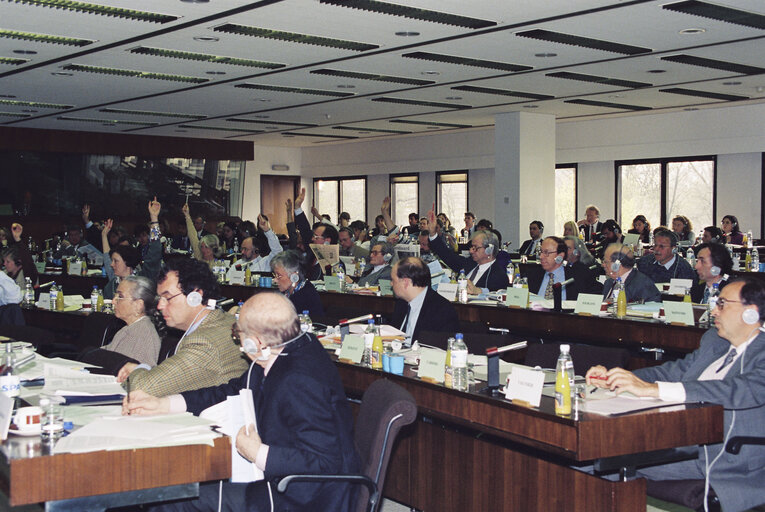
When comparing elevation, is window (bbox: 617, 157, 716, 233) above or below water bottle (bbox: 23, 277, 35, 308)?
above

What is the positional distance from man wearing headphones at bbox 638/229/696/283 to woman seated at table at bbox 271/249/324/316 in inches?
142

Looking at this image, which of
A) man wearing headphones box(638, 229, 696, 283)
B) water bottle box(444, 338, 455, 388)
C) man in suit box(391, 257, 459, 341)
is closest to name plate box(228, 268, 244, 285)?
man wearing headphones box(638, 229, 696, 283)

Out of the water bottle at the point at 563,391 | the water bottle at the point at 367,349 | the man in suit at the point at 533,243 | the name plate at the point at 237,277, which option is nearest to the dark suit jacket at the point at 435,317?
the water bottle at the point at 367,349

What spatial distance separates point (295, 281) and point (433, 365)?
7.55 ft

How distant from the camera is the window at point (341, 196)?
70.3 feet

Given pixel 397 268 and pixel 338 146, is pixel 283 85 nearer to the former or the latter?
pixel 397 268

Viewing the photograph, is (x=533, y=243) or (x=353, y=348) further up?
(x=533, y=243)

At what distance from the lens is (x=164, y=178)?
64.8 ft

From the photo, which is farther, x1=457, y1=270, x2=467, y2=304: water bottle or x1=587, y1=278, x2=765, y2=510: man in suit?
x1=457, y1=270, x2=467, y2=304: water bottle

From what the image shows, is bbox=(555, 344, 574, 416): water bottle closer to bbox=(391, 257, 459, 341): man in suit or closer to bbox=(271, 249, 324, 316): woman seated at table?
bbox=(391, 257, 459, 341): man in suit

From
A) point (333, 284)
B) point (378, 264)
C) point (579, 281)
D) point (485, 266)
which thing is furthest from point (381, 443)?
point (378, 264)

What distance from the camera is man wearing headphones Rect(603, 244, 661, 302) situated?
6488mm

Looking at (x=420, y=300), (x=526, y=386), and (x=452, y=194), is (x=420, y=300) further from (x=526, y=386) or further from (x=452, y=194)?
(x=452, y=194)

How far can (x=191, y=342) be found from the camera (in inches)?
138
